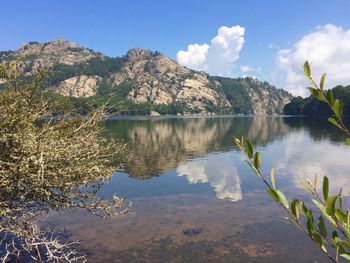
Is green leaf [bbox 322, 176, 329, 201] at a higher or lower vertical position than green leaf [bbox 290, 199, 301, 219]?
higher

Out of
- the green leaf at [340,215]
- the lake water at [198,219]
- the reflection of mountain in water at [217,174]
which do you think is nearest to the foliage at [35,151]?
the lake water at [198,219]

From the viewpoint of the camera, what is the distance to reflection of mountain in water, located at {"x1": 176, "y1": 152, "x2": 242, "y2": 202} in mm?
41547

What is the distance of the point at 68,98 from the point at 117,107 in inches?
119

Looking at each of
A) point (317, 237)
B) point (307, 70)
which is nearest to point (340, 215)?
point (317, 237)

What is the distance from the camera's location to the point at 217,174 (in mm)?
51594

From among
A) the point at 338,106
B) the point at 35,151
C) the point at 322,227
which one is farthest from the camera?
the point at 35,151

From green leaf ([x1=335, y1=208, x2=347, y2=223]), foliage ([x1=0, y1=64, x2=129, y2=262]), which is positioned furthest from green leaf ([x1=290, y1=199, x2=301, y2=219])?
foliage ([x1=0, y1=64, x2=129, y2=262])

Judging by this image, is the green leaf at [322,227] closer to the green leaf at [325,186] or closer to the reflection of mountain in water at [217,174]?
the green leaf at [325,186]

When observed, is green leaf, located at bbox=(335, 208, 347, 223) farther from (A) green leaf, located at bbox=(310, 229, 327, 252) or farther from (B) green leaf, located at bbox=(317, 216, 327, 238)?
(A) green leaf, located at bbox=(310, 229, 327, 252)

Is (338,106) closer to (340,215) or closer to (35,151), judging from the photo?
(340,215)

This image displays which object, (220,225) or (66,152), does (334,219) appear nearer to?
(66,152)

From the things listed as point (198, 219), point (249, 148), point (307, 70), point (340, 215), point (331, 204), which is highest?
point (307, 70)

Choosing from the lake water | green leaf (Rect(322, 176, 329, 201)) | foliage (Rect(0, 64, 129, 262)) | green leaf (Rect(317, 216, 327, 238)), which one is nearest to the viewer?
green leaf (Rect(322, 176, 329, 201))

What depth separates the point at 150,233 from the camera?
27625 mm
